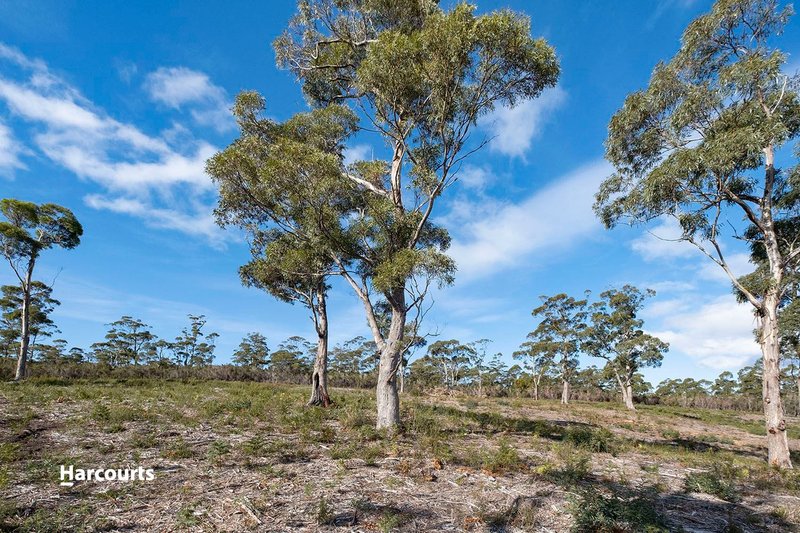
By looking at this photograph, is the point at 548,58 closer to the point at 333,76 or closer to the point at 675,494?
the point at 333,76

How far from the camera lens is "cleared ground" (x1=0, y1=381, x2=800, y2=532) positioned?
5.25 metres

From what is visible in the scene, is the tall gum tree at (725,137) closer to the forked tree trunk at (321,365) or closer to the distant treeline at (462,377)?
the forked tree trunk at (321,365)

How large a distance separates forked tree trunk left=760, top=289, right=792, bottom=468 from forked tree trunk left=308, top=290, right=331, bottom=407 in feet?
50.1

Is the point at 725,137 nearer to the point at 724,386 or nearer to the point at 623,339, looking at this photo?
the point at 623,339

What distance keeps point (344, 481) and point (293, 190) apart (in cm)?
862

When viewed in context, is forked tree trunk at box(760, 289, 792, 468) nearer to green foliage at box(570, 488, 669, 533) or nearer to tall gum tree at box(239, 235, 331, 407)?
green foliage at box(570, 488, 669, 533)

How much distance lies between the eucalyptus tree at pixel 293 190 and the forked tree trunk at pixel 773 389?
525 inches

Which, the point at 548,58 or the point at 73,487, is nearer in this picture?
the point at 73,487

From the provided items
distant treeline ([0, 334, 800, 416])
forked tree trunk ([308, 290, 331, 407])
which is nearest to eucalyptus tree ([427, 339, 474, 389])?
distant treeline ([0, 334, 800, 416])

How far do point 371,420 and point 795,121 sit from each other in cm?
1682

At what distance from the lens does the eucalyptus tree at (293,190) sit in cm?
1216

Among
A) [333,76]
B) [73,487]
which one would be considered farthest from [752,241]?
[73,487]

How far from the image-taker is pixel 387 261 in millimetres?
11531

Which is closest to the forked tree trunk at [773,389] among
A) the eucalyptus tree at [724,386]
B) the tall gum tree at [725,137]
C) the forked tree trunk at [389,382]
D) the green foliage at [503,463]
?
the tall gum tree at [725,137]
